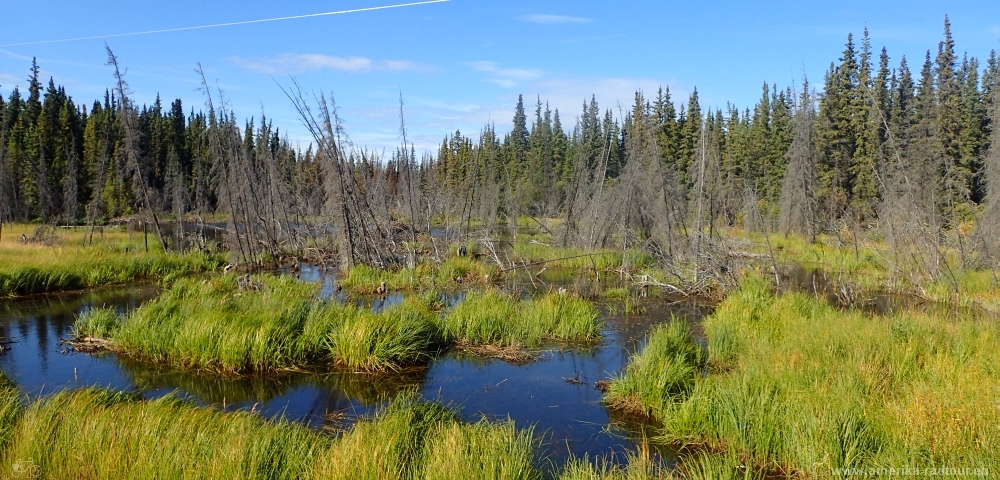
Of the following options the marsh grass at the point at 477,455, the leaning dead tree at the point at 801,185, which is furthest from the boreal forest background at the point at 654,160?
the marsh grass at the point at 477,455

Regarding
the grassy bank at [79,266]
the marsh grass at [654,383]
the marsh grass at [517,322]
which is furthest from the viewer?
the grassy bank at [79,266]

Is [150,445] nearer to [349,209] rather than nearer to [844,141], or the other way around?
[349,209]

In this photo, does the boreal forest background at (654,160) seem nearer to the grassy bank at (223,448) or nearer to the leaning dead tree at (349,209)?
the leaning dead tree at (349,209)

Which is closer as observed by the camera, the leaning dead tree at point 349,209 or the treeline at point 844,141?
the leaning dead tree at point 349,209

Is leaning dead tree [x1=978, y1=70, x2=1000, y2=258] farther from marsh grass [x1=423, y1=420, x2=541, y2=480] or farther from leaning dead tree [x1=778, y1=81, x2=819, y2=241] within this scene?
marsh grass [x1=423, y1=420, x2=541, y2=480]

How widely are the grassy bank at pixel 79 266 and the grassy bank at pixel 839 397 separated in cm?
1477

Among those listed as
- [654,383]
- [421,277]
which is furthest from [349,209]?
[654,383]

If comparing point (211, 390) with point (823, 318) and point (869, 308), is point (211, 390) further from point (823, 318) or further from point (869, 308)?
point (869, 308)

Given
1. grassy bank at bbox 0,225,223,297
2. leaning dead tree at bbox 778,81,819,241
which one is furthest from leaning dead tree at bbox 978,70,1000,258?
grassy bank at bbox 0,225,223,297

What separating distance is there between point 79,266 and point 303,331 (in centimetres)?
1048

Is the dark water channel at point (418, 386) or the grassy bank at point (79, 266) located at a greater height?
the grassy bank at point (79, 266)

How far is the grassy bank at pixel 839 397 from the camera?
204 inches

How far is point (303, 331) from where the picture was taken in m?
10.2

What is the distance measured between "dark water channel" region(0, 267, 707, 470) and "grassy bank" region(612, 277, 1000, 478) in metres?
0.87
